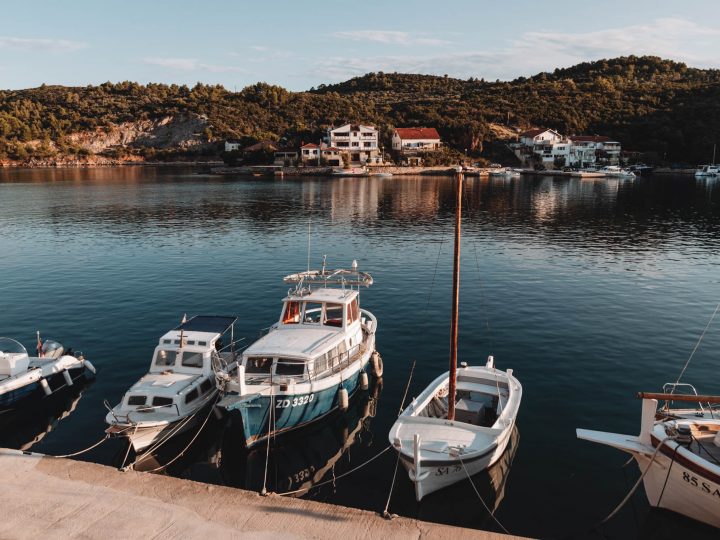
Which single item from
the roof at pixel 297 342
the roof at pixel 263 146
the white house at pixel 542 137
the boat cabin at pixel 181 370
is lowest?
the boat cabin at pixel 181 370

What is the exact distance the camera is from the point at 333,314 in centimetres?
2606

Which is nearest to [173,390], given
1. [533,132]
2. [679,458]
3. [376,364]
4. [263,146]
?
[376,364]

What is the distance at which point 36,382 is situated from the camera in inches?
920

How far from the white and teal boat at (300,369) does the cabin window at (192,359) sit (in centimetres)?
143

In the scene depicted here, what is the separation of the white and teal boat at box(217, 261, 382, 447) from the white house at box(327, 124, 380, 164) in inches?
5891

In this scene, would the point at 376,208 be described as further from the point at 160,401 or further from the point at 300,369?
the point at 160,401

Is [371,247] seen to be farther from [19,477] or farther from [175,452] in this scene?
[19,477]

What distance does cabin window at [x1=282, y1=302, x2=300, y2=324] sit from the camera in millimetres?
25984

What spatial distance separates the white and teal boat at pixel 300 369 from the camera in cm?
2011

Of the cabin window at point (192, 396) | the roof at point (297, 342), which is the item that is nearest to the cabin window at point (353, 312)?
the roof at point (297, 342)

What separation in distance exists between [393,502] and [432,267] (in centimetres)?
3388

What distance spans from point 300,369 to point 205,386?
4289 mm

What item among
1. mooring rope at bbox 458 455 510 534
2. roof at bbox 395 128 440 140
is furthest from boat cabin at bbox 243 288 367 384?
roof at bbox 395 128 440 140

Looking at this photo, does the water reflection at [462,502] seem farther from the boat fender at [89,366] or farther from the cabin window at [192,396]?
the boat fender at [89,366]
